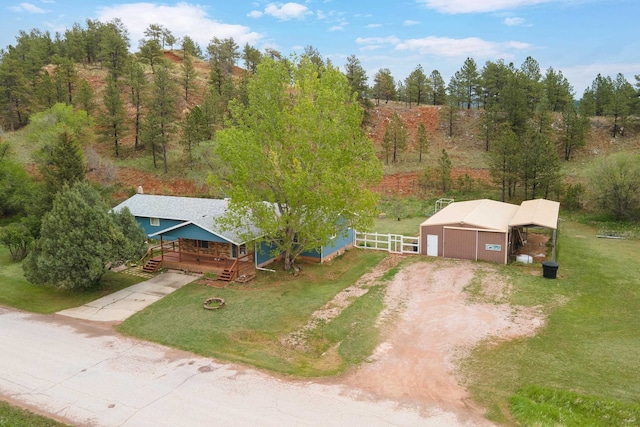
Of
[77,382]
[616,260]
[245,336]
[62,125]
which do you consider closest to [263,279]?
[245,336]

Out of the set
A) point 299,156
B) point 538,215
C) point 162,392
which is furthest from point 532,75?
point 162,392

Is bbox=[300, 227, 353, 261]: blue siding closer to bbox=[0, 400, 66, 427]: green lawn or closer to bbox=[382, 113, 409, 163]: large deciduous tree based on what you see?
bbox=[0, 400, 66, 427]: green lawn

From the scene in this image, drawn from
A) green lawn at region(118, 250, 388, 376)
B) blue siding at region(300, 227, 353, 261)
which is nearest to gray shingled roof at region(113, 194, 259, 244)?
green lawn at region(118, 250, 388, 376)

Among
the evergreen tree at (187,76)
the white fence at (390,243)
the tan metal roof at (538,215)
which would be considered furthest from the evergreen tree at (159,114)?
the tan metal roof at (538,215)

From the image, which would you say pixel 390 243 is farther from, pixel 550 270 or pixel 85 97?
pixel 85 97

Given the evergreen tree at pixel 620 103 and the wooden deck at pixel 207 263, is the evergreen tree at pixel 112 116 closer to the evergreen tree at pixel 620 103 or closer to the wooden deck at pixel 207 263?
the wooden deck at pixel 207 263

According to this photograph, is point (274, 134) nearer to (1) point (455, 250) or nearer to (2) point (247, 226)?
(2) point (247, 226)
